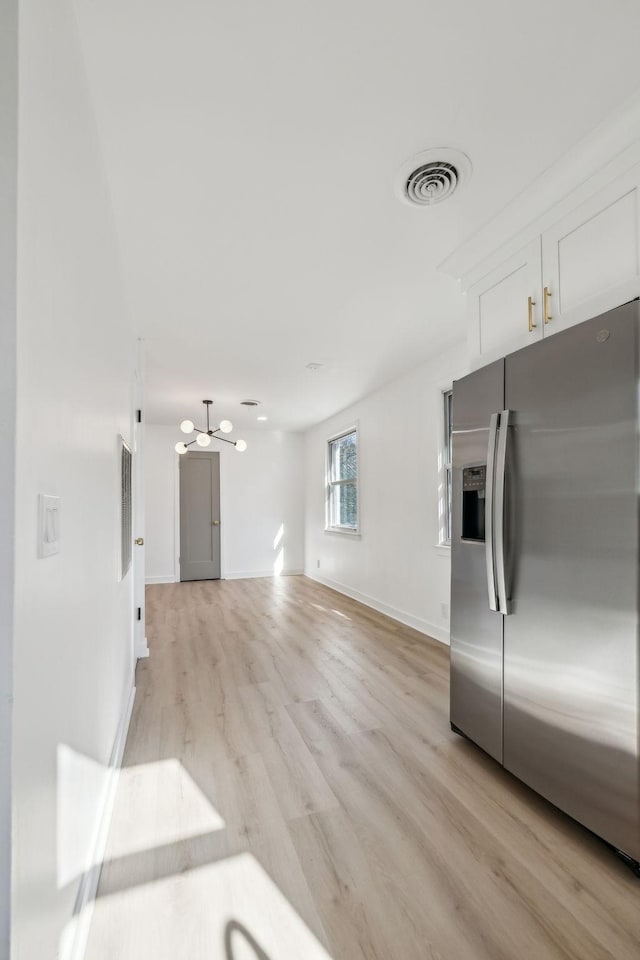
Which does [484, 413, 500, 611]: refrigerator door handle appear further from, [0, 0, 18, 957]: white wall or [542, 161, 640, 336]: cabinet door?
[0, 0, 18, 957]: white wall

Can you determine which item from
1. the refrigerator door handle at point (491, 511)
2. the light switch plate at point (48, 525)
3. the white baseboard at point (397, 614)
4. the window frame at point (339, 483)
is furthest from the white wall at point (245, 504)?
the light switch plate at point (48, 525)

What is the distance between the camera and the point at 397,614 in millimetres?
4602

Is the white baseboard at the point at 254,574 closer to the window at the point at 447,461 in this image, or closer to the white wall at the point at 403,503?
the white wall at the point at 403,503

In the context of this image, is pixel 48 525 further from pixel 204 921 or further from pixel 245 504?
pixel 245 504

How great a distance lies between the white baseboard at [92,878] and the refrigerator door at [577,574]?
159 centimetres

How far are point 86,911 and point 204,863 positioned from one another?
1.22 feet

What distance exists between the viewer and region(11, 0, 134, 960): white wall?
0.73 meters

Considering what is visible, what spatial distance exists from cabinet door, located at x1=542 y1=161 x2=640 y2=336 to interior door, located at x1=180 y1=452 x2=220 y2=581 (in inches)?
240

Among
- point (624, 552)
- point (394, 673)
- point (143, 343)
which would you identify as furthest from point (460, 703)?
point (143, 343)

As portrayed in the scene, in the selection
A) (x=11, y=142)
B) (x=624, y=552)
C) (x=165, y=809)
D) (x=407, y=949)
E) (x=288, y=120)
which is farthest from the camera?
(x=165, y=809)

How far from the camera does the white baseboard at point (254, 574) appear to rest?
7.32m

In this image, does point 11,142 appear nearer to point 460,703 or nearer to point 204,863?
point 204,863

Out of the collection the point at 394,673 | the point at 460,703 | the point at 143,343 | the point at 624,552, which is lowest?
the point at 394,673

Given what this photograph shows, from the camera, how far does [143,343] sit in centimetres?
352
